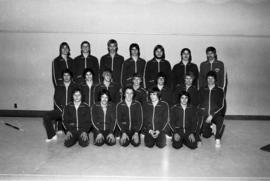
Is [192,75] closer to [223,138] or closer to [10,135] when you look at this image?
[223,138]

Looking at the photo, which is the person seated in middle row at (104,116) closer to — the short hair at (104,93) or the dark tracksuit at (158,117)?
the short hair at (104,93)

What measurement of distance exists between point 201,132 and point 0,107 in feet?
13.0

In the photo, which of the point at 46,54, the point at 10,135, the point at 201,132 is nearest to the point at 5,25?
the point at 46,54

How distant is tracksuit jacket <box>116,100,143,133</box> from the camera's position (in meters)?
4.91

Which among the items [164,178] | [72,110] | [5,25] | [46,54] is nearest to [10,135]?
[72,110]

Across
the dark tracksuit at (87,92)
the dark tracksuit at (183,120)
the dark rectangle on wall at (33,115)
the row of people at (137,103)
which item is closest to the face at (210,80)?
the row of people at (137,103)

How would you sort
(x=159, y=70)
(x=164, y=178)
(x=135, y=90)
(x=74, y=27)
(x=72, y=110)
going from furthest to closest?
(x=74, y=27)
(x=159, y=70)
(x=135, y=90)
(x=72, y=110)
(x=164, y=178)

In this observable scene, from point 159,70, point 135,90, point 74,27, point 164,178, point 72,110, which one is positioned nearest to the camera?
point 164,178

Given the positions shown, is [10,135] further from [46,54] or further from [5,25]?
[5,25]

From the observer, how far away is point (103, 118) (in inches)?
193

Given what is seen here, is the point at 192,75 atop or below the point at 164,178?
atop

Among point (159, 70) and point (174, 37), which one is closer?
point (159, 70)

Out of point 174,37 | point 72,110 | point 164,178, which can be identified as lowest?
point 164,178

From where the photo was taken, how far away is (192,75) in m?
5.35
